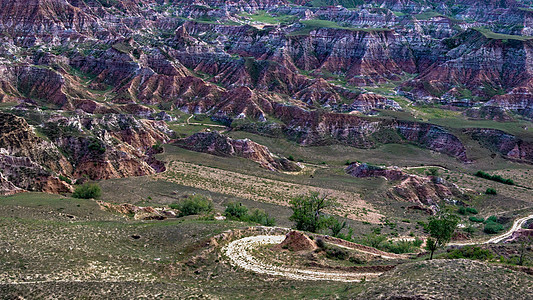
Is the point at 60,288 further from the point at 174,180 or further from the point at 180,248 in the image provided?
the point at 174,180

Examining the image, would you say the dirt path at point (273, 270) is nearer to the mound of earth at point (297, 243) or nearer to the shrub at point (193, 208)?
the mound of earth at point (297, 243)

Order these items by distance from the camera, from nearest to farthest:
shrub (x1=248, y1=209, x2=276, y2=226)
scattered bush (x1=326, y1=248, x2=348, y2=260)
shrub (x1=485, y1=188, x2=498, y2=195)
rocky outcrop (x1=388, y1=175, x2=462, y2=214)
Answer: scattered bush (x1=326, y1=248, x2=348, y2=260) < shrub (x1=248, y1=209, x2=276, y2=226) < rocky outcrop (x1=388, y1=175, x2=462, y2=214) < shrub (x1=485, y1=188, x2=498, y2=195)

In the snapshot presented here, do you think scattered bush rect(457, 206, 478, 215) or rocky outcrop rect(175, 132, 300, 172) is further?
rocky outcrop rect(175, 132, 300, 172)

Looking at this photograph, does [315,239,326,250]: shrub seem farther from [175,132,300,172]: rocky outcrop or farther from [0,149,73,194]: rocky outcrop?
[175,132,300,172]: rocky outcrop

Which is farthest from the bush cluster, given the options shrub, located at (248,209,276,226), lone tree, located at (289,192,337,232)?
lone tree, located at (289,192,337,232)

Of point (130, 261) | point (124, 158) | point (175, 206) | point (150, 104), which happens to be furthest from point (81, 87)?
point (130, 261)

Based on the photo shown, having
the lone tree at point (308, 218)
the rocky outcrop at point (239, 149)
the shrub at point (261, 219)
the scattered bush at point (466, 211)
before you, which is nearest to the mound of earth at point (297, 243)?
the lone tree at point (308, 218)
